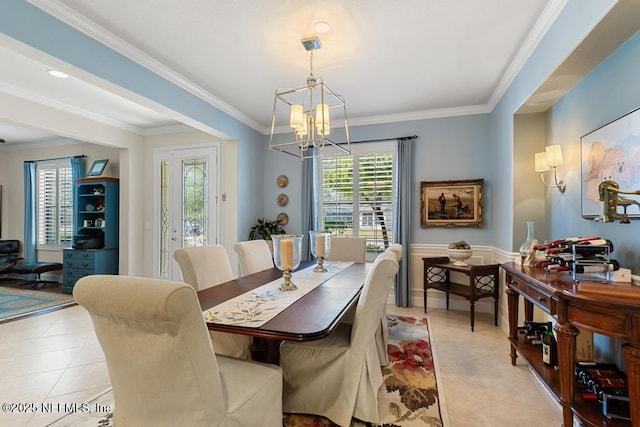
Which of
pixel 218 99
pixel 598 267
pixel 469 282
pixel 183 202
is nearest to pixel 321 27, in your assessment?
pixel 218 99

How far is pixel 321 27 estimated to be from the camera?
234cm

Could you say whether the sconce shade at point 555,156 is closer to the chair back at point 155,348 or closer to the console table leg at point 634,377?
the console table leg at point 634,377

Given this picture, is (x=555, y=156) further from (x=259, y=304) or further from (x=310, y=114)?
(x=259, y=304)

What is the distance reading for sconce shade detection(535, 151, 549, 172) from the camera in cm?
269

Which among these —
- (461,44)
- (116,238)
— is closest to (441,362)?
(461,44)

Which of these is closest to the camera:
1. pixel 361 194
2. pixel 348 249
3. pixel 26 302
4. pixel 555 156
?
pixel 555 156

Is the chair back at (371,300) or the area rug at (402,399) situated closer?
Answer: the chair back at (371,300)

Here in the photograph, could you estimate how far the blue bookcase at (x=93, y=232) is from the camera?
195 inches

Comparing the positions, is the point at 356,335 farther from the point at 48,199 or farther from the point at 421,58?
the point at 48,199

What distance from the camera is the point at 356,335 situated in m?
1.72

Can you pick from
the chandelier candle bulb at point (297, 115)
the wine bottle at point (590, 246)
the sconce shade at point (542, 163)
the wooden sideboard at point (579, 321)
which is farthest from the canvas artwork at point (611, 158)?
the chandelier candle bulb at point (297, 115)

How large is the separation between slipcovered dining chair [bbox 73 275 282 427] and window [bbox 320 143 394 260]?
11.4 feet

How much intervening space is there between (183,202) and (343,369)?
4.00 m

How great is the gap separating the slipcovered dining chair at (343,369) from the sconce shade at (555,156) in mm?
1889
